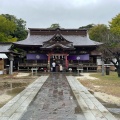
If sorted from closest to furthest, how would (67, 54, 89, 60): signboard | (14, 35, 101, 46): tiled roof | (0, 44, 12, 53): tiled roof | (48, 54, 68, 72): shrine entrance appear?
(0, 44, 12, 53): tiled roof
(48, 54, 68, 72): shrine entrance
(14, 35, 101, 46): tiled roof
(67, 54, 89, 60): signboard

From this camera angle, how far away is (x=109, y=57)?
95.1 feet

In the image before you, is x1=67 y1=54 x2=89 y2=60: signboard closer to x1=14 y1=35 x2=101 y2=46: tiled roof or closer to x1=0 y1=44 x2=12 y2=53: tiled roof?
x1=14 y1=35 x2=101 y2=46: tiled roof

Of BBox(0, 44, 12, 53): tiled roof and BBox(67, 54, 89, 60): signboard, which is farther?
BBox(67, 54, 89, 60): signboard

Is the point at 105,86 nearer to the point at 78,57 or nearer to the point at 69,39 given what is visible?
the point at 78,57

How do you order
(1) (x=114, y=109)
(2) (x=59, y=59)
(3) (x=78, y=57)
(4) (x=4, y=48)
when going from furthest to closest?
(3) (x=78, y=57)
(2) (x=59, y=59)
(4) (x=4, y=48)
(1) (x=114, y=109)

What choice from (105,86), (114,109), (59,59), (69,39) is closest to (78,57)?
(59,59)

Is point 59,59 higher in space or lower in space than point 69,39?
lower

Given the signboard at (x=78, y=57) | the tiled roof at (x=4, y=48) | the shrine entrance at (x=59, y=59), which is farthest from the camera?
the signboard at (x=78, y=57)

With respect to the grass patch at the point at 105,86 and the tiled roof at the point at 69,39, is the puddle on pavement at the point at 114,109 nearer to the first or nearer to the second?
the grass patch at the point at 105,86

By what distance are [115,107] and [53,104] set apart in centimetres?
253

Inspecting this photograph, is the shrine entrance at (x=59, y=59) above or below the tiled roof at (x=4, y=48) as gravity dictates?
below

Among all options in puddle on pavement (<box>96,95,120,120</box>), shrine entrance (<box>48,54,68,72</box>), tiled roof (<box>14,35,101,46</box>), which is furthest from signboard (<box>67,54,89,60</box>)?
puddle on pavement (<box>96,95,120,120</box>)

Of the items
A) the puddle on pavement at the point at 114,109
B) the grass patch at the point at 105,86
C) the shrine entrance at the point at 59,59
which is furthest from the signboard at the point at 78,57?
the puddle on pavement at the point at 114,109

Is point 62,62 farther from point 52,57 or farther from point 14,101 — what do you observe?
point 14,101
